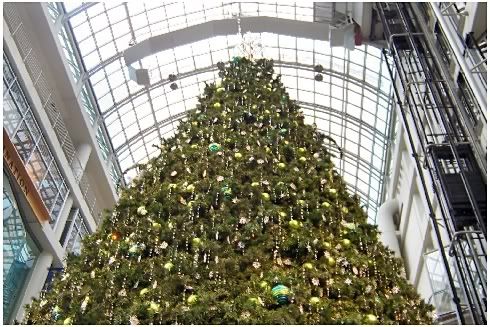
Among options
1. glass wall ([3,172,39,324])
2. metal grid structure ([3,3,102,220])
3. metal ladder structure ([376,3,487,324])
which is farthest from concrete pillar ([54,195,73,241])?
metal ladder structure ([376,3,487,324])

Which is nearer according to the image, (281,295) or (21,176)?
(281,295)

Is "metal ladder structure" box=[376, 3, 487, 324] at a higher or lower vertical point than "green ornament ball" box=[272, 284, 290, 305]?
higher

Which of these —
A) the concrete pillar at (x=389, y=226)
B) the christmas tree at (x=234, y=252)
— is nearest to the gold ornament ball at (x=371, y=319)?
the christmas tree at (x=234, y=252)

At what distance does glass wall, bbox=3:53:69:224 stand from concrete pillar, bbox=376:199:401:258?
12011 millimetres

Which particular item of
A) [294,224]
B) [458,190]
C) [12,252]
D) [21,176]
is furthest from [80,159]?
[294,224]

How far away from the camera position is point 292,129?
11633 millimetres

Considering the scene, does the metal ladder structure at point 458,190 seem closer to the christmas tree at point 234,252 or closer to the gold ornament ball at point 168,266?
the christmas tree at point 234,252

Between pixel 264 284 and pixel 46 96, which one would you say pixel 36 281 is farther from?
pixel 264 284

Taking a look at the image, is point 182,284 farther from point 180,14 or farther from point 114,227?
point 180,14

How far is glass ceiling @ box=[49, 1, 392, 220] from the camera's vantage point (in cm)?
3017

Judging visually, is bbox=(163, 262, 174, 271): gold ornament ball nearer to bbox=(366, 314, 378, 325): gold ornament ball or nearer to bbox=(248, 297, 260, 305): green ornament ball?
bbox=(248, 297, 260, 305): green ornament ball

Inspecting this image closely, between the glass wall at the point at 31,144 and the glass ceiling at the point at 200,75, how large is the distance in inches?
246

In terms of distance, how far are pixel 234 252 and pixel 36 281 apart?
42.9 feet

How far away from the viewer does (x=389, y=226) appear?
2473 centimetres
